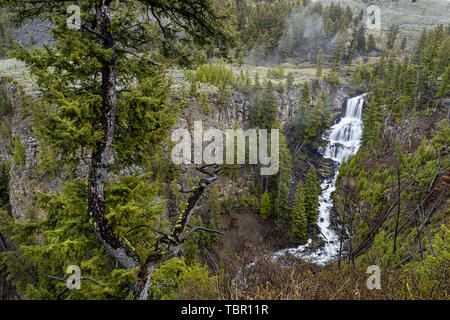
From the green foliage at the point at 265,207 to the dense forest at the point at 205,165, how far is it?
294 mm

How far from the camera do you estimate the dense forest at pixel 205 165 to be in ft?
14.5

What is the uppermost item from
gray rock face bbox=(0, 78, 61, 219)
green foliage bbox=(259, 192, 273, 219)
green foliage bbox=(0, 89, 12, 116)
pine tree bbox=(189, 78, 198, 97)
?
pine tree bbox=(189, 78, 198, 97)

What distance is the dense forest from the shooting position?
14.5ft

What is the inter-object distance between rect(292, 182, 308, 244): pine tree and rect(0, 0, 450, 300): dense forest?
193mm

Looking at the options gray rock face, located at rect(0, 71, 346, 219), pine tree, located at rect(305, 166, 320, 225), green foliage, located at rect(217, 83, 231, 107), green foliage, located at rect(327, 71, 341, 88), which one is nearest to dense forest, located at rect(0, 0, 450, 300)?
pine tree, located at rect(305, 166, 320, 225)

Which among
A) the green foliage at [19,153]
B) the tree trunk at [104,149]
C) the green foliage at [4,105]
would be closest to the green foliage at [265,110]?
the green foliage at [19,153]

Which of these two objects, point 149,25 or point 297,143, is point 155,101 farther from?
point 297,143

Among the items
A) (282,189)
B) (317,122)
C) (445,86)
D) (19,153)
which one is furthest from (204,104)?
(445,86)

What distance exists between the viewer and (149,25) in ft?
18.7

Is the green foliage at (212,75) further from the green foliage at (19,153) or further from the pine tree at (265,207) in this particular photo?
the green foliage at (19,153)

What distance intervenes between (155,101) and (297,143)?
125ft

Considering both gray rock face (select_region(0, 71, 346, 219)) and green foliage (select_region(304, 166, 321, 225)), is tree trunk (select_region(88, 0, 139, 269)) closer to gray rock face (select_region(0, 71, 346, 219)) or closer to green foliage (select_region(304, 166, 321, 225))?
gray rock face (select_region(0, 71, 346, 219))

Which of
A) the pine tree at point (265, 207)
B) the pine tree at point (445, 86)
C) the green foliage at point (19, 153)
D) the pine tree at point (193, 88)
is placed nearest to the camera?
the green foliage at point (19, 153)
